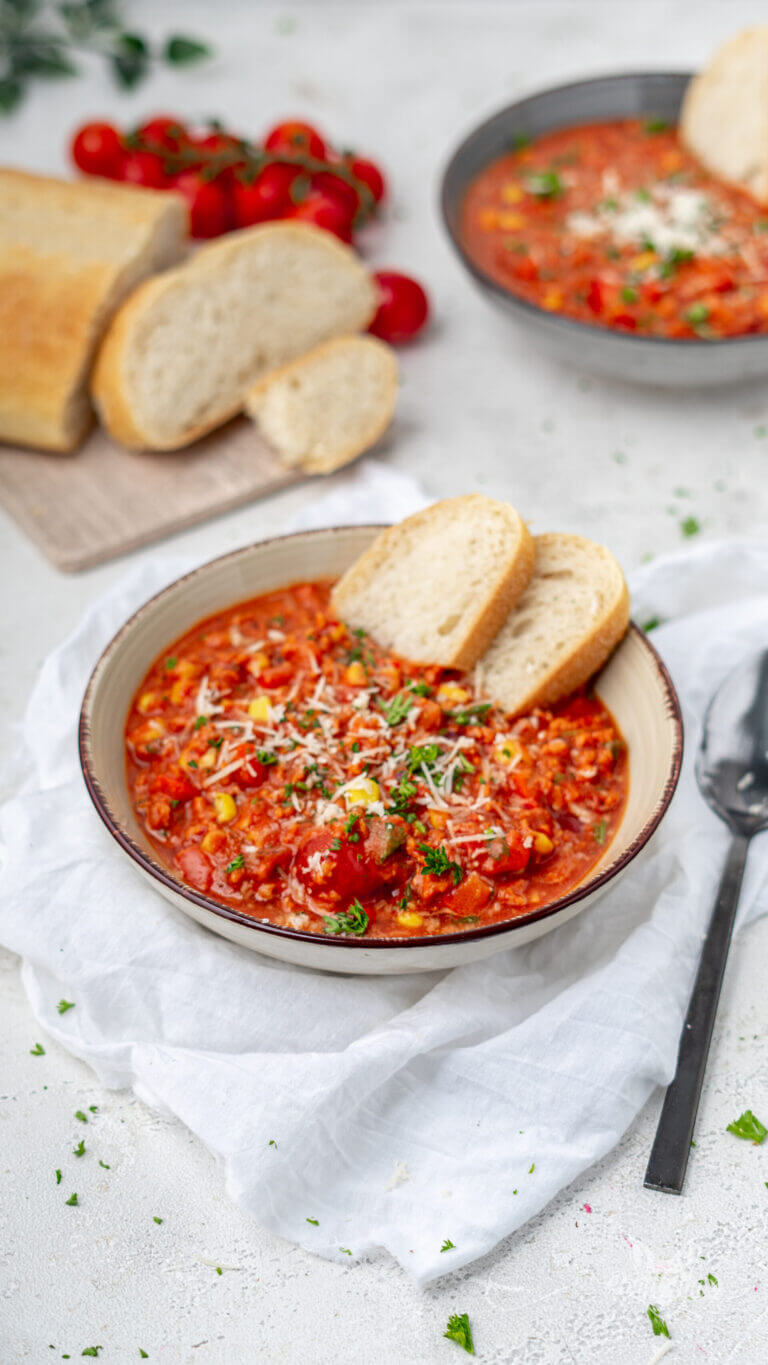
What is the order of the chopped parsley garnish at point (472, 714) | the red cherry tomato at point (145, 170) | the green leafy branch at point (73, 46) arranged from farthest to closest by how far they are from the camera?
1. the green leafy branch at point (73, 46)
2. the red cherry tomato at point (145, 170)
3. the chopped parsley garnish at point (472, 714)

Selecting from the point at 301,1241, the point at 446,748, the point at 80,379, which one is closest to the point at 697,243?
the point at 80,379

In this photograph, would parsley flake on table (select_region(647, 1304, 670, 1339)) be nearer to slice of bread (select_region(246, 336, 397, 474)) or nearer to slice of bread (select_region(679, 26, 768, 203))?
slice of bread (select_region(246, 336, 397, 474))

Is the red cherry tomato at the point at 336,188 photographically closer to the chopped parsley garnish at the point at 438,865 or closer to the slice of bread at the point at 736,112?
the slice of bread at the point at 736,112

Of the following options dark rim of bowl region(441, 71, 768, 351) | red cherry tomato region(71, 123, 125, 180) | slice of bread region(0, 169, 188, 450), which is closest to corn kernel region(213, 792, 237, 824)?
slice of bread region(0, 169, 188, 450)

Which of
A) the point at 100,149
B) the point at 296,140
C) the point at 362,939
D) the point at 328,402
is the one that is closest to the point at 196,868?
the point at 362,939

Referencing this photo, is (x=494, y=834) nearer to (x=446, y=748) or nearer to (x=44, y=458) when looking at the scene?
(x=446, y=748)

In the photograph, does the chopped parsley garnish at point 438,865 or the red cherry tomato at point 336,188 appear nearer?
the chopped parsley garnish at point 438,865

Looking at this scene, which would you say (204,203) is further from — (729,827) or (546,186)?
(729,827)

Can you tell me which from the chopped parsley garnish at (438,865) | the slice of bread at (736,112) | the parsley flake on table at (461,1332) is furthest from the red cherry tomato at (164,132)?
the parsley flake on table at (461,1332)
